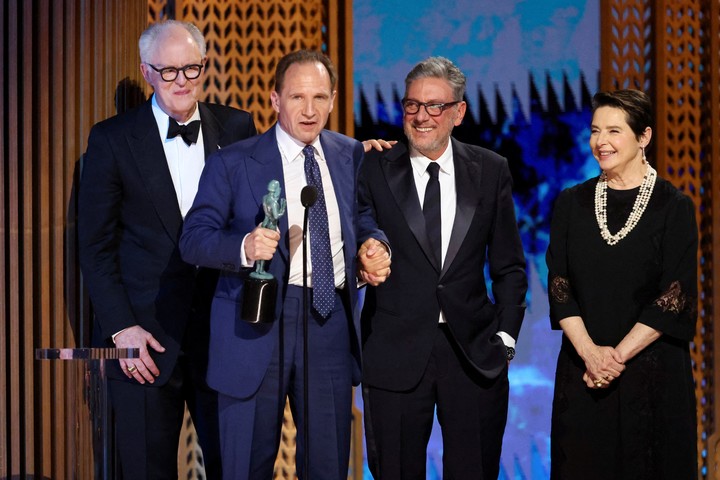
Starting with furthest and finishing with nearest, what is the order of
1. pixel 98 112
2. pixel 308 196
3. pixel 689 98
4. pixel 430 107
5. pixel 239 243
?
pixel 689 98
pixel 98 112
pixel 430 107
pixel 239 243
pixel 308 196

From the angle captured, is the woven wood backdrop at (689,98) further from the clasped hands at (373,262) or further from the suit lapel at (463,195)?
the clasped hands at (373,262)

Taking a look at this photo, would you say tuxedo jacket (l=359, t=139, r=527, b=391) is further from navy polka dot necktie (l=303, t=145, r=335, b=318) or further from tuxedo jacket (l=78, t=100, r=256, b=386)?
tuxedo jacket (l=78, t=100, r=256, b=386)

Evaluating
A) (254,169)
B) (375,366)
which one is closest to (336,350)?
(375,366)

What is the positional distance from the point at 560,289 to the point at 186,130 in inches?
55.1

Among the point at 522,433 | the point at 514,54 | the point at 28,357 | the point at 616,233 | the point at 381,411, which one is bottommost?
the point at 522,433

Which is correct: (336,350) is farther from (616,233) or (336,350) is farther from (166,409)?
(616,233)

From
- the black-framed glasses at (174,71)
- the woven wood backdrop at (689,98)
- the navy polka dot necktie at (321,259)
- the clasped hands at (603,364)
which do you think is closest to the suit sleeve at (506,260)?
the clasped hands at (603,364)

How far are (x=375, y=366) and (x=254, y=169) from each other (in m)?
0.80

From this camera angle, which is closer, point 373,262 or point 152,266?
point 373,262

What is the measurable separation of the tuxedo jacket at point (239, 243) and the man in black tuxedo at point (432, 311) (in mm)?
249

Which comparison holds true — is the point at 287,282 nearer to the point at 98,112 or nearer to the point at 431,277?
the point at 431,277

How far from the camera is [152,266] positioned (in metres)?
3.30

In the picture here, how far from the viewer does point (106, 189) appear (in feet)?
10.8

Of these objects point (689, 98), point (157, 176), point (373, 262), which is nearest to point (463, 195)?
point (373, 262)
